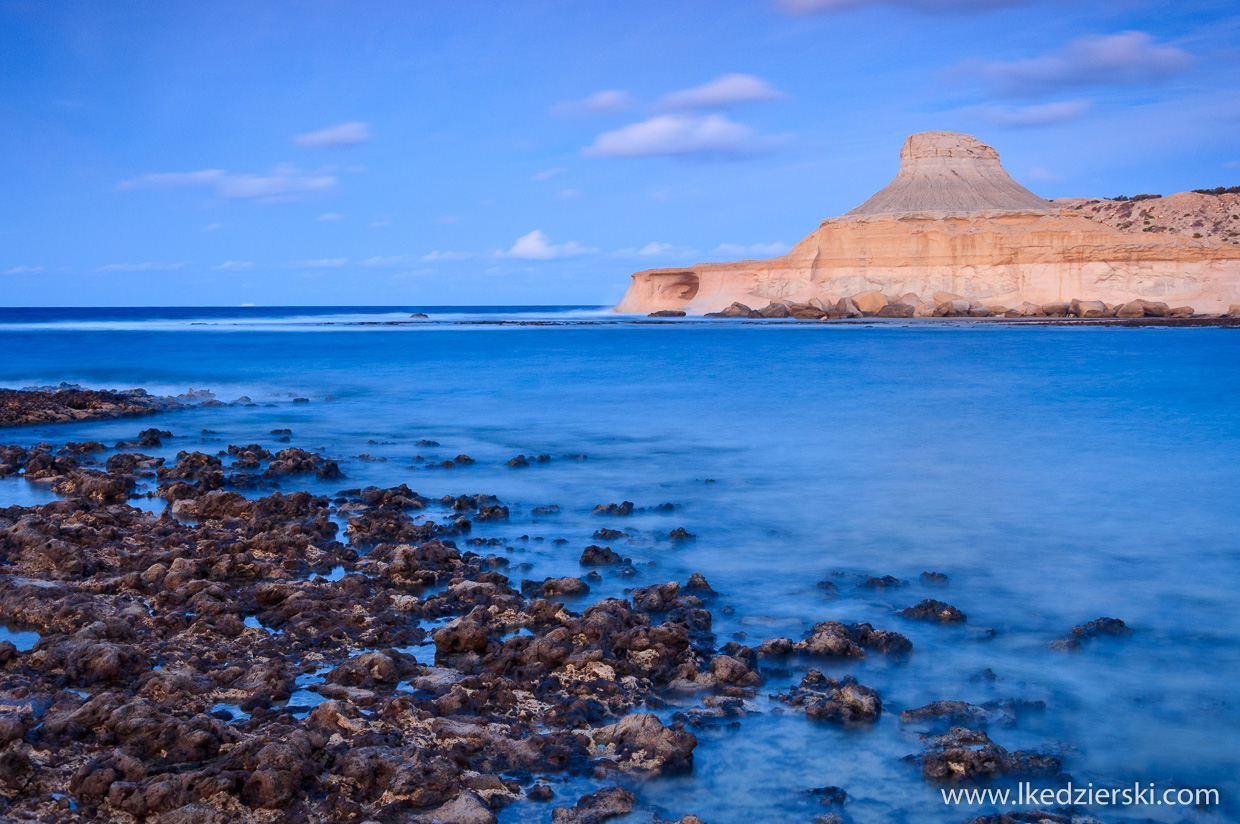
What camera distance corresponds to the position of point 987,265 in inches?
2448

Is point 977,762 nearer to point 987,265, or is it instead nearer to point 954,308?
point 954,308

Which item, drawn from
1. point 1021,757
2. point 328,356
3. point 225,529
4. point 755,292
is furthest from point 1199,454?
point 755,292

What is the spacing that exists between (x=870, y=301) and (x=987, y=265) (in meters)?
8.03

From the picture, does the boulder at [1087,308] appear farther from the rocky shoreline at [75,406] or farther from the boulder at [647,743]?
the boulder at [647,743]

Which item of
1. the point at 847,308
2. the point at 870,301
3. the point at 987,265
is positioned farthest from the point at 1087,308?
the point at 847,308

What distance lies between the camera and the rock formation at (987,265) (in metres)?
56.8

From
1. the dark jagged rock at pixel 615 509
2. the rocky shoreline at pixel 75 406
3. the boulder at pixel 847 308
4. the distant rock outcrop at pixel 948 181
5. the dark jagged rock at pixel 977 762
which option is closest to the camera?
the dark jagged rock at pixel 977 762

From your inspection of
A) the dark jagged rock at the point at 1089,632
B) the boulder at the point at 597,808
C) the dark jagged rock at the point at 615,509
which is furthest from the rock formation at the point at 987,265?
the boulder at the point at 597,808

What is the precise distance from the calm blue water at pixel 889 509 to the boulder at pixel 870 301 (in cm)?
3556

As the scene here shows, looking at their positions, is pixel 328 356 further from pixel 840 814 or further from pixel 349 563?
pixel 840 814

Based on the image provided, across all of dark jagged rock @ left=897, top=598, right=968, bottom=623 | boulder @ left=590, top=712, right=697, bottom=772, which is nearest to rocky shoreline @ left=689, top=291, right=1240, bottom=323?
dark jagged rock @ left=897, top=598, right=968, bottom=623

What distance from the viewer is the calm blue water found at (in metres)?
4.76

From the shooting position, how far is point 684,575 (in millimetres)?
7672

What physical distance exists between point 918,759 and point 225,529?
21.4 feet
